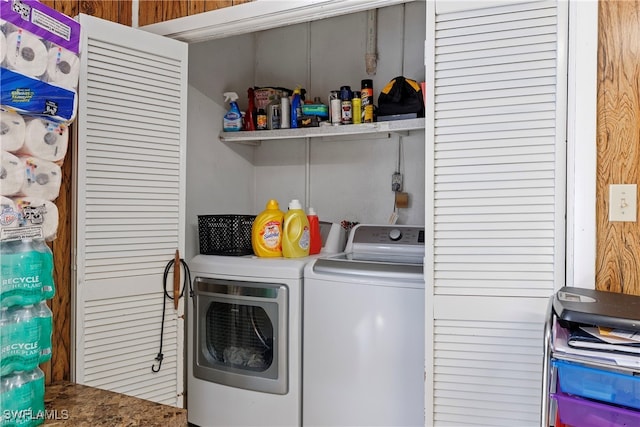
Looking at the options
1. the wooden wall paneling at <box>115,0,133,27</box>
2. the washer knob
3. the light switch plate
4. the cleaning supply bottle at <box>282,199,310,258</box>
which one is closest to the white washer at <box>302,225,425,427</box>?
the cleaning supply bottle at <box>282,199,310,258</box>

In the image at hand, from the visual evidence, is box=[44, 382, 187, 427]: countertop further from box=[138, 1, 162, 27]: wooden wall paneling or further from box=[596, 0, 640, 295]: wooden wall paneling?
box=[138, 1, 162, 27]: wooden wall paneling

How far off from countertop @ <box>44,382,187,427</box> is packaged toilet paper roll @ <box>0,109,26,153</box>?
0.89 meters

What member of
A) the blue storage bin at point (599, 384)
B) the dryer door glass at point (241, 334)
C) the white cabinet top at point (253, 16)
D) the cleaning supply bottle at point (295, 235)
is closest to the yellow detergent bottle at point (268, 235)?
the cleaning supply bottle at point (295, 235)

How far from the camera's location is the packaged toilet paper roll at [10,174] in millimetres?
1564

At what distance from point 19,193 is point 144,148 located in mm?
719

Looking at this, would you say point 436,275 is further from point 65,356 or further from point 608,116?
point 65,356

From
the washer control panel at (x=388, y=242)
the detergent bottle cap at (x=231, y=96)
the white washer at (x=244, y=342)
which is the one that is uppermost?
the detergent bottle cap at (x=231, y=96)

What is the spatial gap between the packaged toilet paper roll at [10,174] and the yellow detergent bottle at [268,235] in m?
1.33

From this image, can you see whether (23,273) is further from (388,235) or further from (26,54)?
(388,235)

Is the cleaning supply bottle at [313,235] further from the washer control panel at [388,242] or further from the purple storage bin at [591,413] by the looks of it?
the purple storage bin at [591,413]

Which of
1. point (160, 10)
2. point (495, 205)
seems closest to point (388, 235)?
point (495, 205)

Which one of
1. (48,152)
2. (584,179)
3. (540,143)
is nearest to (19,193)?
(48,152)

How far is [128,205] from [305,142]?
1426 millimetres

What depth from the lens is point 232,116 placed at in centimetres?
321
